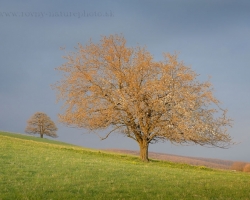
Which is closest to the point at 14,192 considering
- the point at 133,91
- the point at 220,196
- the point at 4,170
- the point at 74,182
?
the point at 74,182

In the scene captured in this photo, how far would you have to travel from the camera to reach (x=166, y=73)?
1406 inches

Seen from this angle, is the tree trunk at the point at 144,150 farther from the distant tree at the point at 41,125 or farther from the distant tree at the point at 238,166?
the distant tree at the point at 41,125

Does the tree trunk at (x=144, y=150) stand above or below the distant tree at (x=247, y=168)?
above

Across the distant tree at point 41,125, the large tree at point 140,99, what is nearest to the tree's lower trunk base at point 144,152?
the large tree at point 140,99

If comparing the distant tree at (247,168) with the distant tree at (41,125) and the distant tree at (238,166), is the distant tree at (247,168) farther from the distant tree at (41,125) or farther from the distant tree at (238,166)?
the distant tree at (41,125)

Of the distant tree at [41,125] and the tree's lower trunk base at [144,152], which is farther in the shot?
the distant tree at [41,125]

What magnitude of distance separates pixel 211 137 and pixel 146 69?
33.0ft

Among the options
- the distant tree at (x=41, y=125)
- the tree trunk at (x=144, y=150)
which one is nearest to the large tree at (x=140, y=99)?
the tree trunk at (x=144, y=150)

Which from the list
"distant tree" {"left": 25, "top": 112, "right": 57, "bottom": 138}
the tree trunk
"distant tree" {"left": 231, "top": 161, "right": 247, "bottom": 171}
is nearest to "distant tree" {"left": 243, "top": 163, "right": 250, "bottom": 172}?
"distant tree" {"left": 231, "top": 161, "right": 247, "bottom": 171}

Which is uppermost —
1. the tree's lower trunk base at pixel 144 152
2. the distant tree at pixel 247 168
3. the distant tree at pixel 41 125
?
the distant tree at pixel 41 125

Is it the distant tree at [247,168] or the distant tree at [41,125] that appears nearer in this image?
the distant tree at [247,168]

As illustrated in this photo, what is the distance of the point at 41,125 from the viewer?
8319 cm

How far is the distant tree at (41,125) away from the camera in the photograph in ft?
269

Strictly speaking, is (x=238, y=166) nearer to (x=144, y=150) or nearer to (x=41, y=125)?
(x=144, y=150)
